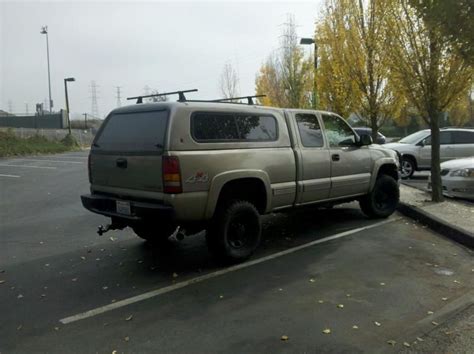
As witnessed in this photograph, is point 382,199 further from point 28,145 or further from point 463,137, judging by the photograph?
point 28,145

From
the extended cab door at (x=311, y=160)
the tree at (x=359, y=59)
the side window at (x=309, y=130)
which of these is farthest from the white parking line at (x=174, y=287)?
the tree at (x=359, y=59)

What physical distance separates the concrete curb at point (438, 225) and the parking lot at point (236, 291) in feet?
0.64

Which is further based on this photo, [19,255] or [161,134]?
[19,255]

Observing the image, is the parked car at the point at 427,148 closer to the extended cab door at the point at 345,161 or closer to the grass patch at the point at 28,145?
the extended cab door at the point at 345,161

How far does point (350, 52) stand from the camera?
11.6 metres

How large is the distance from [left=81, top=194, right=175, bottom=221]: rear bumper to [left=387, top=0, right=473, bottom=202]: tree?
5884mm

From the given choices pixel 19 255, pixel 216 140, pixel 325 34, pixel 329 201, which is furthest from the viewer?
pixel 325 34

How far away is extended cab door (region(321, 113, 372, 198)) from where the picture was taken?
689 centimetres

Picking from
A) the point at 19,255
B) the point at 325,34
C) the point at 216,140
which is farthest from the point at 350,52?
the point at 19,255

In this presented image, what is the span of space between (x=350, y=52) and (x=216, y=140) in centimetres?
762

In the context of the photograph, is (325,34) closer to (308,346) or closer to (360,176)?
(360,176)

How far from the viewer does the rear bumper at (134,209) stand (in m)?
4.81

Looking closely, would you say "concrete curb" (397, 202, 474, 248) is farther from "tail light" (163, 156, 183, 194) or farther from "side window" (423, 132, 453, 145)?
"side window" (423, 132, 453, 145)

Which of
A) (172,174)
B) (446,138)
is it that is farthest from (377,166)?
(446,138)
